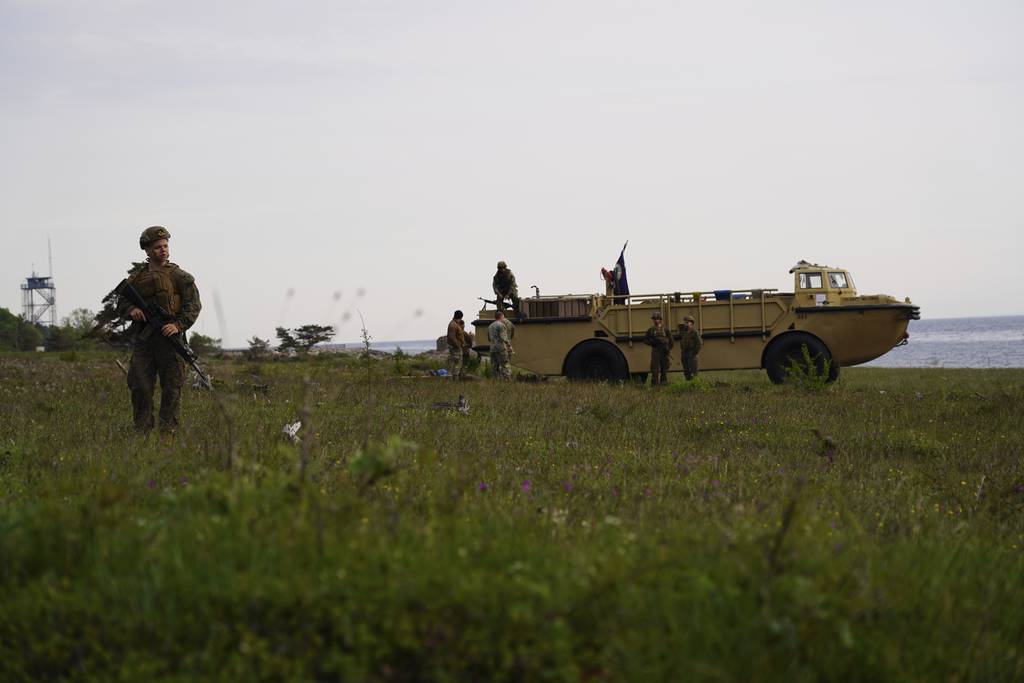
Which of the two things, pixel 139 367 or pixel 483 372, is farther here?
pixel 483 372

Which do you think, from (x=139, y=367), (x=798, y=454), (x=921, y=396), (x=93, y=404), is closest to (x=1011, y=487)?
(x=798, y=454)

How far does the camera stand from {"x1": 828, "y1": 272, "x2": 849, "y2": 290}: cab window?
770 inches

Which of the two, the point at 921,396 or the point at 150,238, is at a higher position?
the point at 150,238

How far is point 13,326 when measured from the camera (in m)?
67.2

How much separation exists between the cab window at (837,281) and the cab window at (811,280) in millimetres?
243

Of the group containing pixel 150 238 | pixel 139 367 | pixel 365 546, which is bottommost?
pixel 365 546

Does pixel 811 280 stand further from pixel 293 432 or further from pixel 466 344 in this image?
pixel 293 432

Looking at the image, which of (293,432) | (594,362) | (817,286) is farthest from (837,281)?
(293,432)

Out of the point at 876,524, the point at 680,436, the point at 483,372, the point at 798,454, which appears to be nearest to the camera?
the point at 876,524

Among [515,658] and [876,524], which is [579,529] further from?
[876,524]

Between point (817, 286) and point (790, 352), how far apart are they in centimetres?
154

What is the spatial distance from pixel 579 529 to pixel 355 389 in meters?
10.5

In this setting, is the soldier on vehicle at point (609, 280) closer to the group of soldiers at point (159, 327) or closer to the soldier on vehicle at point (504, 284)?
the soldier on vehicle at point (504, 284)

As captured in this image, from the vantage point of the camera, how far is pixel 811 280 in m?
19.5
